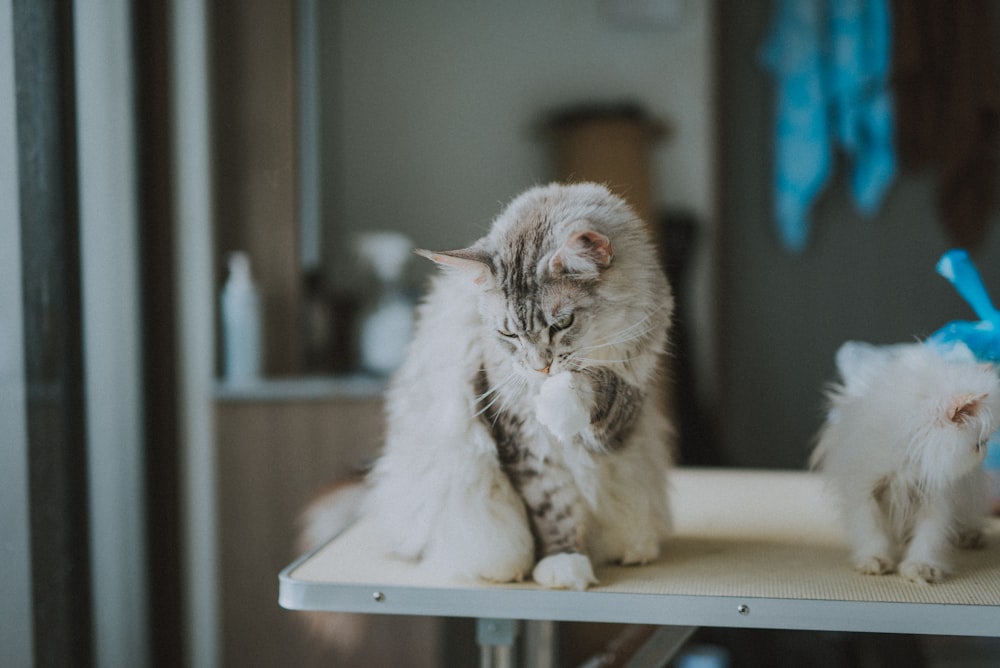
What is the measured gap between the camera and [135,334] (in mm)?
1864

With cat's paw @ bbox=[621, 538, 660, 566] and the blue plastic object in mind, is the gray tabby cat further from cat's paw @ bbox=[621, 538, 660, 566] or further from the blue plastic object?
the blue plastic object

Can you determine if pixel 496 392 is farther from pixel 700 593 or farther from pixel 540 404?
pixel 700 593

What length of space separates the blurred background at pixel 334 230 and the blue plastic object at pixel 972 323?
0.56 metres

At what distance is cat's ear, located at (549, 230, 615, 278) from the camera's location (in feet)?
2.56

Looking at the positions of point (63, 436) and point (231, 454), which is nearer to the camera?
point (63, 436)

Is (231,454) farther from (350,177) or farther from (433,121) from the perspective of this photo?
(433,121)

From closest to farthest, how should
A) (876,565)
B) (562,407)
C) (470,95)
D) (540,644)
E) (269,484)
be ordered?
(562,407)
(876,565)
(540,644)
(269,484)
(470,95)

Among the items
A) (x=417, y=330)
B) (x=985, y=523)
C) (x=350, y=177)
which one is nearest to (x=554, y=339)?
(x=417, y=330)

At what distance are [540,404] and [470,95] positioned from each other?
1980 mm

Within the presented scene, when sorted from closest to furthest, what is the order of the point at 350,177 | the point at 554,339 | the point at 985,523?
the point at 554,339 < the point at 985,523 < the point at 350,177

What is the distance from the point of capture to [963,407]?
79 centimetres

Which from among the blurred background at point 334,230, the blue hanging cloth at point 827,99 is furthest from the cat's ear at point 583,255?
the blue hanging cloth at point 827,99

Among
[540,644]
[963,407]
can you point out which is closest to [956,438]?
[963,407]

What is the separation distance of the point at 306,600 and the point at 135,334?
48.6 inches
